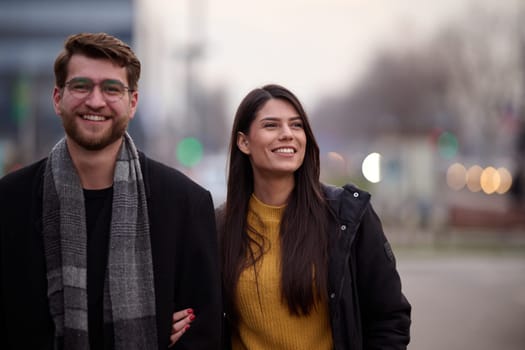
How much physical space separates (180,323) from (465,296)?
28.2 feet

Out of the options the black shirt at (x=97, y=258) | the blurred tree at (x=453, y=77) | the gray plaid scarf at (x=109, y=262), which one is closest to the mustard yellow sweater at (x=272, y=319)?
the gray plaid scarf at (x=109, y=262)

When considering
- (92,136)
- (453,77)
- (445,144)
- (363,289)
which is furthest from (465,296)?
(453,77)

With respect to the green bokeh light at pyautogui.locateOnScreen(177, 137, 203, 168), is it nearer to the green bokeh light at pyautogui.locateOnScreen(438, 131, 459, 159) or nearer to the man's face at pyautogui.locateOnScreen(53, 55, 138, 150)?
the green bokeh light at pyautogui.locateOnScreen(438, 131, 459, 159)

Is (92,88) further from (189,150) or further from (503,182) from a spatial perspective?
(503,182)

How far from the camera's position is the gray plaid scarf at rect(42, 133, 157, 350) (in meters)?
3.12

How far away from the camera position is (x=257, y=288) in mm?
3656

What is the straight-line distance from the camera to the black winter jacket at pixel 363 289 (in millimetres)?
3484

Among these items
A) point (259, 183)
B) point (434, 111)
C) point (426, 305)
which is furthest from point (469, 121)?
point (259, 183)

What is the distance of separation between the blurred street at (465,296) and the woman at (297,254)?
4.66 metres

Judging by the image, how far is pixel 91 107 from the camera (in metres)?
3.22

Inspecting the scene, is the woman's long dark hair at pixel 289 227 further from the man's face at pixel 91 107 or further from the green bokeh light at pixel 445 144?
the green bokeh light at pixel 445 144

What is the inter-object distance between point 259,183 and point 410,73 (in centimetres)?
4214

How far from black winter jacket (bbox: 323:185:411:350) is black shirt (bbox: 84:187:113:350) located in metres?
1.00

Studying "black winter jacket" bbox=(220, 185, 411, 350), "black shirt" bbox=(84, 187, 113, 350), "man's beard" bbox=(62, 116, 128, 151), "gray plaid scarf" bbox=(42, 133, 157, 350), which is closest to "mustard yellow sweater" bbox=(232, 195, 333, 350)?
"black winter jacket" bbox=(220, 185, 411, 350)
